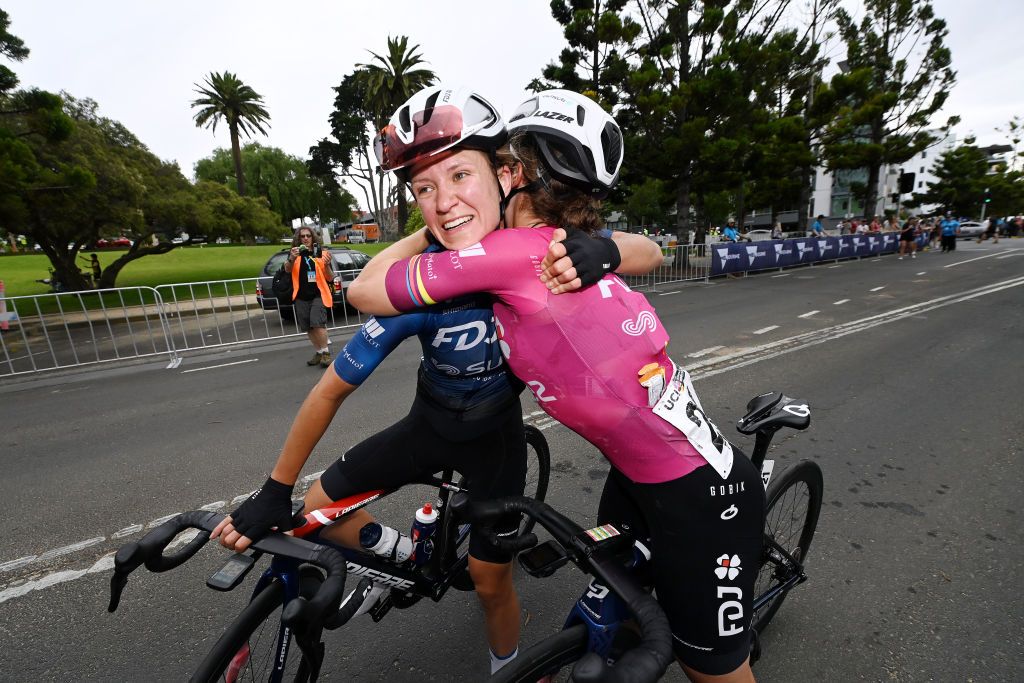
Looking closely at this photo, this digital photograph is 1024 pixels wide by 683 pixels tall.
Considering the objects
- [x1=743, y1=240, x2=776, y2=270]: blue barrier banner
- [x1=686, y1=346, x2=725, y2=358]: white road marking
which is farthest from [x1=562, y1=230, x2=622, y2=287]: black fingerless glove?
[x1=743, y1=240, x2=776, y2=270]: blue barrier banner

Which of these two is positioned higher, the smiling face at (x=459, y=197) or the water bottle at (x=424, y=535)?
the smiling face at (x=459, y=197)

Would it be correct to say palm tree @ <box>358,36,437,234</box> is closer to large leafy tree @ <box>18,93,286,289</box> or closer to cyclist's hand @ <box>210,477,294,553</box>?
large leafy tree @ <box>18,93,286,289</box>

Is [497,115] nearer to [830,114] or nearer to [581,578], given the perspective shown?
[581,578]

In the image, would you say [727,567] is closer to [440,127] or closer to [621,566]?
[621,566]

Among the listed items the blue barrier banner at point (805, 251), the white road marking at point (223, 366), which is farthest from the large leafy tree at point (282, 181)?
the white road marking at point (223, 366)

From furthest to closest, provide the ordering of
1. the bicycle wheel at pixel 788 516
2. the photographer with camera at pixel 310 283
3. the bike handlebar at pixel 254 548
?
the photographer with camera at pixel 310 283, the bicycle wheel at pixel 788 516, the bike handlebar at pixel 254 548

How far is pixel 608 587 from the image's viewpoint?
4.05 feet

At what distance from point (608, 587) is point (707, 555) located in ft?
1.23

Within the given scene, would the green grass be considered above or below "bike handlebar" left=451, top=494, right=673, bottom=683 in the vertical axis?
above

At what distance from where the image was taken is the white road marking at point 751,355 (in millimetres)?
2928

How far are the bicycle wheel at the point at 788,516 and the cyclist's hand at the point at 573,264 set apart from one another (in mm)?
1447

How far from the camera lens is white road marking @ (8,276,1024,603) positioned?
2.93 meters

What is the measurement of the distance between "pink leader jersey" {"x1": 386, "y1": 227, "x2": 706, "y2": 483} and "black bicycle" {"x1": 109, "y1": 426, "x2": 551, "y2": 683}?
0.48 meters

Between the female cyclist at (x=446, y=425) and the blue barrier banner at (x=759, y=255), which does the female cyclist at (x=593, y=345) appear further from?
the blue barrier banner at (x=759, y=255)
